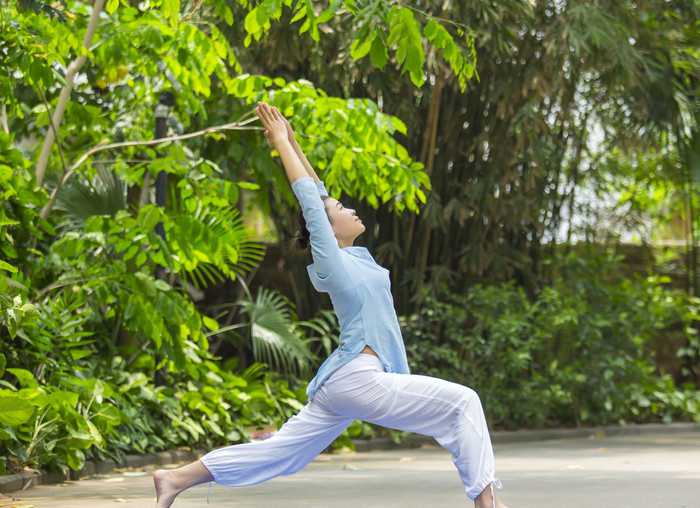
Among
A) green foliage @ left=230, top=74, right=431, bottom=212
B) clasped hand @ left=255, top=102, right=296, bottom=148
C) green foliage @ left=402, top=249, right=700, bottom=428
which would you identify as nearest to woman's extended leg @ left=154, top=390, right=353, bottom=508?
clasped hand @ left=255, top=102, right=296, bottom=148

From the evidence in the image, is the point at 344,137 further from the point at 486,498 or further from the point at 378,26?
the point at 486,498

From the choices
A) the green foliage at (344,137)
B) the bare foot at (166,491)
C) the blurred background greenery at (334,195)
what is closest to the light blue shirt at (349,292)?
the bare foot at (166,491)

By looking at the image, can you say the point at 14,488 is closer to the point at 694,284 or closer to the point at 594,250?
the point at 594,250

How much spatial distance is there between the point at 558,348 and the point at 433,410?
12.4 meters

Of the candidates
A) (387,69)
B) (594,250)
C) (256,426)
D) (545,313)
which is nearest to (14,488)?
(256,426)

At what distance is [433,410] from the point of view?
646 cm

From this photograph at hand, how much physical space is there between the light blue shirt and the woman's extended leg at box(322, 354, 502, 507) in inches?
3.7

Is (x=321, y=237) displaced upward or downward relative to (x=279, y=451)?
upward

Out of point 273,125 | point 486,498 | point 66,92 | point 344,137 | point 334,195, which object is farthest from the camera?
point 334,195

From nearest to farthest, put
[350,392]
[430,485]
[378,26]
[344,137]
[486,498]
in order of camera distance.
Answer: [486,498], [350,392], [378,26], [430,485], [344,137]

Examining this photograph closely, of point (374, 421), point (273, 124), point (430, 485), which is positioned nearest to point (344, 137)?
point (430, 485)

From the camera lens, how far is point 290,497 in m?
9.66

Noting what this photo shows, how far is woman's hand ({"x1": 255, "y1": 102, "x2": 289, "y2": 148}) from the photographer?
6.70m

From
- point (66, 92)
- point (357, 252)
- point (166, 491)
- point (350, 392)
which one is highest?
point (66, 92)
